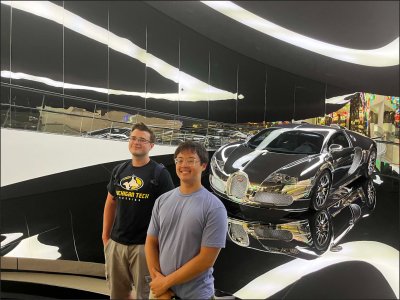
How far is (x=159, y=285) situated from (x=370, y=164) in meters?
1.53

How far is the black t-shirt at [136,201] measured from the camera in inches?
83.9

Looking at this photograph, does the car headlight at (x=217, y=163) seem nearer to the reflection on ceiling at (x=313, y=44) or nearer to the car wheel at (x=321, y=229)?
the car wheel at (x=321, y=229)

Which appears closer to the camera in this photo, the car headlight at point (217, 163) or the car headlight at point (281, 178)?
the car headlight at point (281, 178)

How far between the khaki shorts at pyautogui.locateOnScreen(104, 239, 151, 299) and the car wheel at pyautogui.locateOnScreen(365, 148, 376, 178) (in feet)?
4.97

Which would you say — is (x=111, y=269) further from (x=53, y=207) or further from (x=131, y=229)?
(x=53, y=207)

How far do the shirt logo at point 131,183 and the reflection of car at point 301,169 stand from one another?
550 mm

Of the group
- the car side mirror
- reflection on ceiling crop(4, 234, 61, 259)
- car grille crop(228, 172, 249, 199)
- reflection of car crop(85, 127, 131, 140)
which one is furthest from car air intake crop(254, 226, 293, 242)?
reflection on ceiling crop(4, 234, 61, 259)

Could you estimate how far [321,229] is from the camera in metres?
2.37

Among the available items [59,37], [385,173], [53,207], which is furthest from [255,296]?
[59,37]

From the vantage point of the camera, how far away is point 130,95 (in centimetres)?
279

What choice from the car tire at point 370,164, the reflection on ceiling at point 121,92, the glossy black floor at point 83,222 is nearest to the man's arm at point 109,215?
the glossy black floor at point 83,222

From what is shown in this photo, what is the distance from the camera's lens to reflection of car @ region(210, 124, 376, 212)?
2.33m

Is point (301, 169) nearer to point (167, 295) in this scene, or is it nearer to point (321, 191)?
point (321, 191)

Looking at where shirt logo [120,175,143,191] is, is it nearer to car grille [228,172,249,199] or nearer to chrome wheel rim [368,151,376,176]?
car grille [228,172,249,199]
